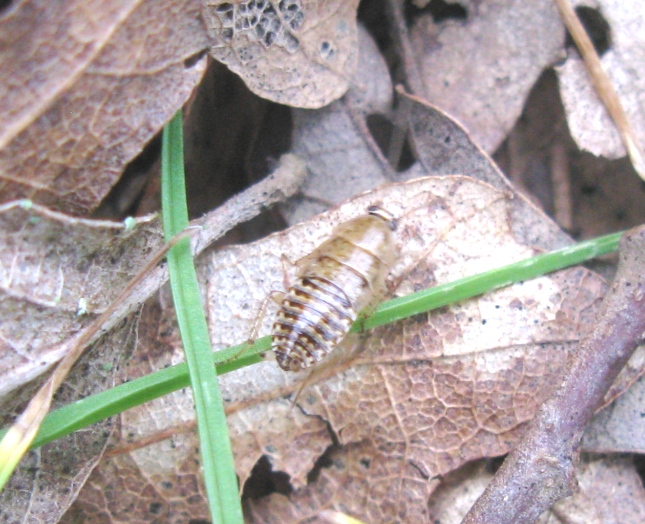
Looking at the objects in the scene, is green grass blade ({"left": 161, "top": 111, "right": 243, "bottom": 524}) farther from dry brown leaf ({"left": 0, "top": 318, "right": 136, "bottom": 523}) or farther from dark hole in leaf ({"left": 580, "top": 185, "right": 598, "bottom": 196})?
dark hole in leaf ({"left": 580, "top": 185, "right": 598, "bottom": 196})

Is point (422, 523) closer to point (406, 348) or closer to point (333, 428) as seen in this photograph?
point (333, 428)

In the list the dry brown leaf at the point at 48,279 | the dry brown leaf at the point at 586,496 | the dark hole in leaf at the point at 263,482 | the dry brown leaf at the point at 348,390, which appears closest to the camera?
the dry brown leaf at the point at 48,279

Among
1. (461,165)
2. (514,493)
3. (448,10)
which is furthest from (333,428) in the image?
(448,10)

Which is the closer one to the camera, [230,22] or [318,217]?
[230,22]

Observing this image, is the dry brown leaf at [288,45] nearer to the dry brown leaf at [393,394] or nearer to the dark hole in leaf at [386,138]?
the dark hole in leaf at [386,138]

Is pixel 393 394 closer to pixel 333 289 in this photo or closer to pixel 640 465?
pixel 333 289

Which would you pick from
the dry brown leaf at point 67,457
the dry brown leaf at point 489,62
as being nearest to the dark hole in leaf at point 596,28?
the dry brown leaf at point 489,62
